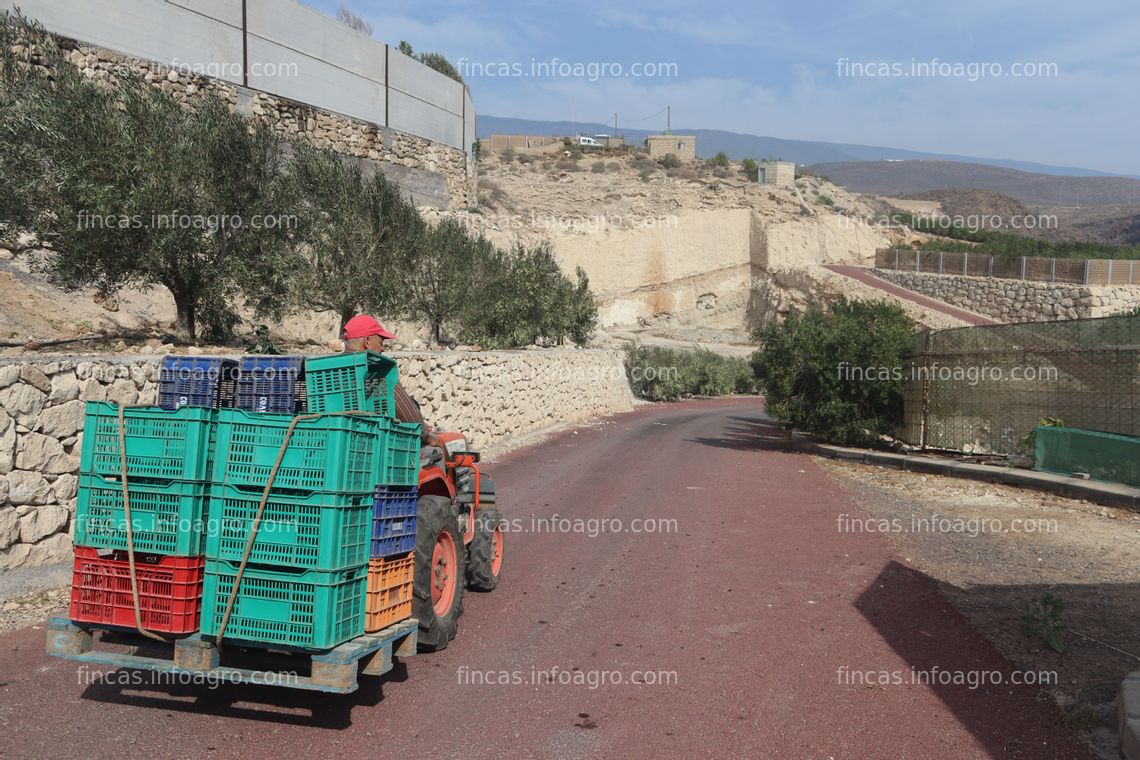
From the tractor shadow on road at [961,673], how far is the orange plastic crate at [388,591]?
2851 millimetres

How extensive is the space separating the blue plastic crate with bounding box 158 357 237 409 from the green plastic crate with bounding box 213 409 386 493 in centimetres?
52

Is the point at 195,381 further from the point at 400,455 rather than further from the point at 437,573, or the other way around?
the point at 437,573

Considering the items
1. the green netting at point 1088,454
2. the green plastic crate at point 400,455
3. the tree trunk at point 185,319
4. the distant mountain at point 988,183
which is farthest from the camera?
the distant mountain at point 988,183

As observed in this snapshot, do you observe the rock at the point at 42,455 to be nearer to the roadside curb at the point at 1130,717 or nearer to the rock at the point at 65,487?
the rock at the point at 65,487

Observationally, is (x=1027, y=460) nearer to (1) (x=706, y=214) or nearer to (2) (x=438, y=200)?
(2) (x=438, y=200)

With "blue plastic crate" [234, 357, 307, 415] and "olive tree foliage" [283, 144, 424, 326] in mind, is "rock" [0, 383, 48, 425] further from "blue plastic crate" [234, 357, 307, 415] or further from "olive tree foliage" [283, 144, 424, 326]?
"olive tree foliage" [283, 144, 424, 326]

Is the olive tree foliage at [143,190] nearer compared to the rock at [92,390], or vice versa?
the rock at [92,390]

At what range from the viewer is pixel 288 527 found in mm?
4293

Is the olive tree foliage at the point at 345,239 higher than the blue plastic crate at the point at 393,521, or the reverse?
the olive tree foliage at the point at 345,239

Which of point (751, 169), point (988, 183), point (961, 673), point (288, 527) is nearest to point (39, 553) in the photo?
point (288, 527)

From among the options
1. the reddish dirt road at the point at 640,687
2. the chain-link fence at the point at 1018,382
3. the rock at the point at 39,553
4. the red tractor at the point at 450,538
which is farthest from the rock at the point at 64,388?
the chain-link fence at the point at 1018,382

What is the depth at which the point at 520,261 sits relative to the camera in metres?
29.3

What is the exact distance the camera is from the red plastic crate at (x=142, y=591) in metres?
4.40

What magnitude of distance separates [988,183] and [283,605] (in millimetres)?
181579
